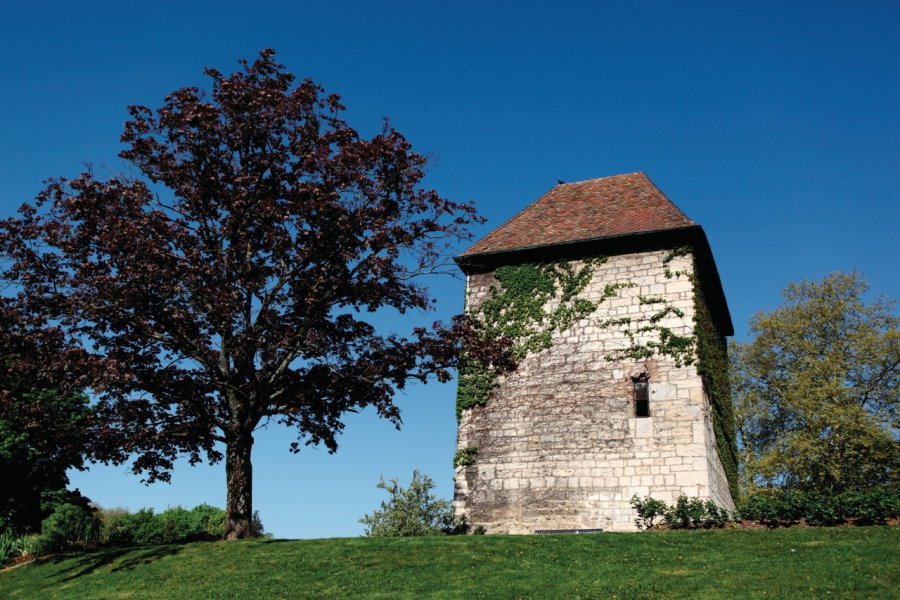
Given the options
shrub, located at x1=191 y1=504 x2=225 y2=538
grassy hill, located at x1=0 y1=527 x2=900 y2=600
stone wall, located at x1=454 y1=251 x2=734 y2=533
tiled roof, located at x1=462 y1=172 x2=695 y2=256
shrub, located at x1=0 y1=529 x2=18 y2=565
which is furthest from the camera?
shrub, located at x1=191 y1=504 x2=225 y2=538

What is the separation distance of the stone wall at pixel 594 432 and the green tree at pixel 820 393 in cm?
1151

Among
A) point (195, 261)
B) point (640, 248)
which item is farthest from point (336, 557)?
point (640, 248)

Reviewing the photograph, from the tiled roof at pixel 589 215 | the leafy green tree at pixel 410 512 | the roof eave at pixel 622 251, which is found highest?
the tiled roof at pixel 589 215

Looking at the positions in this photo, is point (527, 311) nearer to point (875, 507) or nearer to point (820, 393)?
point (875, 507)

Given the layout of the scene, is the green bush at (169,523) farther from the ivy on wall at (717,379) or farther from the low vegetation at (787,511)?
the ivy on wall at (717,379)

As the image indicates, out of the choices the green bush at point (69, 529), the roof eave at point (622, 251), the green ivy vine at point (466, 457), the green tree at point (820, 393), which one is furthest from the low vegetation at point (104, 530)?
the green tree at point (820, 393)

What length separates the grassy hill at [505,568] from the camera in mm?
12133

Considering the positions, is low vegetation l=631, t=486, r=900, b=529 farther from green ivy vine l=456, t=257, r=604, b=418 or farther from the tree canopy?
the tree canopy

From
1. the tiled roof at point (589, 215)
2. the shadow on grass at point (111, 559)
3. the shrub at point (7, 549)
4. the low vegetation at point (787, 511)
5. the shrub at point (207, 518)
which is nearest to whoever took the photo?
the low vegetation at point (787, 511)

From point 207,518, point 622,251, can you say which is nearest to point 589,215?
point 622,251

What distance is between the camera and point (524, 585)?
13.1m

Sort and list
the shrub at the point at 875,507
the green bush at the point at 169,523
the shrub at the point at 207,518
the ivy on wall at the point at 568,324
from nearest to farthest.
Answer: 1. the shrub at the point at 875,507
2. the ivy on wall at the point at 568,324
3. the green bush at the point at 169,523
4. the shrub at the point at 207,518

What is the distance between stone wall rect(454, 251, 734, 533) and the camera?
19.2 meters

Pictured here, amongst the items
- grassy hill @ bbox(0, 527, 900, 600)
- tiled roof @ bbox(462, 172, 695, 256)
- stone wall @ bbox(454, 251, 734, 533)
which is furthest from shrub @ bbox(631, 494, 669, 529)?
tiled roof @ bbox(462, 172, 695, 256)
